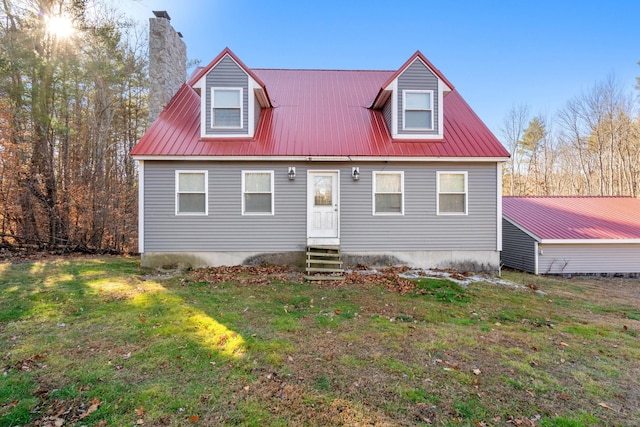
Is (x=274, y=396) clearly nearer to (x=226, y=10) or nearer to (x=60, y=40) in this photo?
(x=60, y=40)

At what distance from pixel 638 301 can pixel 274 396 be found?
9289mm

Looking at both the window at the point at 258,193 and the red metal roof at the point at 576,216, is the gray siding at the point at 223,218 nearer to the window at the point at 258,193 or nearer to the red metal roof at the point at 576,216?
the window at the point at 258,193

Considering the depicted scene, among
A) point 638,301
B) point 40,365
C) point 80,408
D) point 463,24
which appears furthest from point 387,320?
point 463,24

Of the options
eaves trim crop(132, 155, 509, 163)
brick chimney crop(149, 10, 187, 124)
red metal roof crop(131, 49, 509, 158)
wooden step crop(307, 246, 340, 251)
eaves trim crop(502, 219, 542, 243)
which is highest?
brick chimney crop(149, 10, 187, 124)

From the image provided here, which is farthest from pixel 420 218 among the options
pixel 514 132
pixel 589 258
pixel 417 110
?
pixel 514 132

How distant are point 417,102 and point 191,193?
7710 millimetres

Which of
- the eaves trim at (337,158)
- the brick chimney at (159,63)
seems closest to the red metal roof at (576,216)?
the eaves trim at (337,158)

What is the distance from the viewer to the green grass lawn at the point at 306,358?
8.75 feet

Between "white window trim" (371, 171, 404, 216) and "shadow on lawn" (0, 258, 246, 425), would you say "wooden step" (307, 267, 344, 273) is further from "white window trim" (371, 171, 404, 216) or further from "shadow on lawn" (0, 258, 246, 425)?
"shadow on lawn" (0, 258, 246, 425)

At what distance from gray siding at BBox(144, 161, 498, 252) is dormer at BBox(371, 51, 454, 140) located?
1.16m

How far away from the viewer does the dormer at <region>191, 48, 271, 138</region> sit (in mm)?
9023

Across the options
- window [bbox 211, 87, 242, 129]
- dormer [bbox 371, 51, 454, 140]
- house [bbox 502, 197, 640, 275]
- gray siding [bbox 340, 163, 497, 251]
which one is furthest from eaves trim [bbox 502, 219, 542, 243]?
window [bbox 211, 87, 242, 129]

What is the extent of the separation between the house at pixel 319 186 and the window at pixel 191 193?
3 cm

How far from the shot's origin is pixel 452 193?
360 inches
